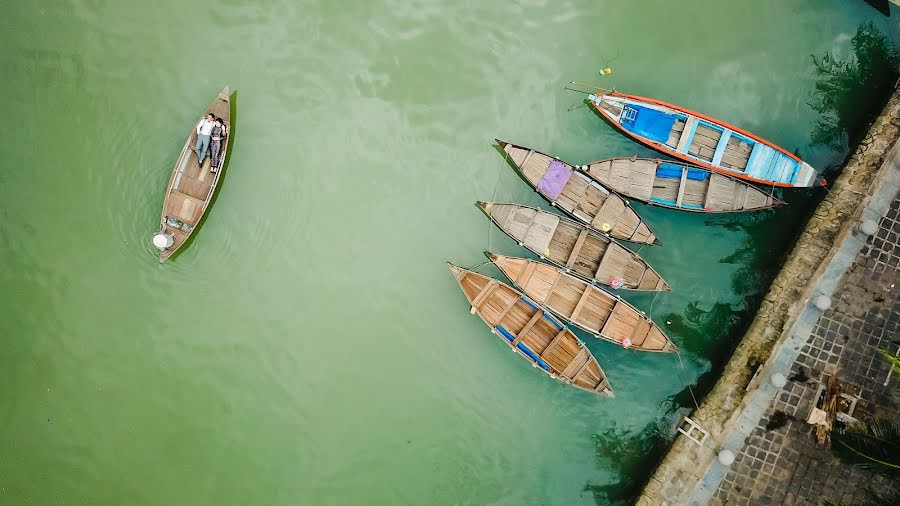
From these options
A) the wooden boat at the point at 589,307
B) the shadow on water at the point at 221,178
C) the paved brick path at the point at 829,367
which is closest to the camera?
the paved brick path at the point at 829,367

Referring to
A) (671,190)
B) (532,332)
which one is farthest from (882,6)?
(532,332)

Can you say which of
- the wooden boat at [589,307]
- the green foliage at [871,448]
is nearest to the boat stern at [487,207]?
the wooden boat at [589,307]

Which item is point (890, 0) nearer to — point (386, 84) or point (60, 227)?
point (386, 84)

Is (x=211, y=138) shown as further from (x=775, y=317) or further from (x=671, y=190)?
(x=775, y=317)

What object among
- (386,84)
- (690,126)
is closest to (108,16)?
(386,84)

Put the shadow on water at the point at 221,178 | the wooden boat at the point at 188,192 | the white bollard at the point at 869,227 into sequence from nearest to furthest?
the white bollard at the point at 869,227, the wooden boat at the point at 188,192, the shadow on water at the point at 221,178

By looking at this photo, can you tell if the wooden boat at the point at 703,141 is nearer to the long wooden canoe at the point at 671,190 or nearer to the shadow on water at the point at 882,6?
the long wooden canoe at the point at 671,190

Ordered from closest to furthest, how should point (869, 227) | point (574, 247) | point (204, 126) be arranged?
point (869, 227), point (574, 247), point (204, 126)
